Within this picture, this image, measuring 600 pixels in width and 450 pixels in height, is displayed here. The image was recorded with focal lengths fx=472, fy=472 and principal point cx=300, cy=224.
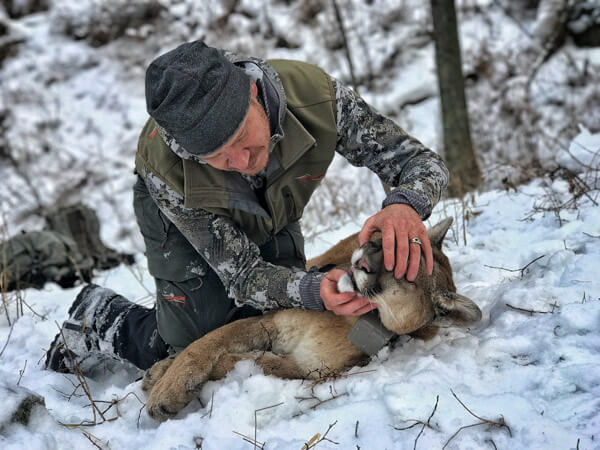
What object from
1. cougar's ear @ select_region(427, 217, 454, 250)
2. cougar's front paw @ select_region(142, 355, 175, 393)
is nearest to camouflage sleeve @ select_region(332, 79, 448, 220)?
cougar's ear @ select_region(427, 217, 454, 250)

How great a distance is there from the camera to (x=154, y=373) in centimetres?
277

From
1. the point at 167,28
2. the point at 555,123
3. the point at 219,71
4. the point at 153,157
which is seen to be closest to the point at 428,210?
the point at 219,71

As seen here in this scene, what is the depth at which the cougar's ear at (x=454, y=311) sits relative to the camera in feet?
8.07

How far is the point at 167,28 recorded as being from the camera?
52.9ft

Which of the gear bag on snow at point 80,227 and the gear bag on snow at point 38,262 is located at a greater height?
the gear bag on snow at point 38,262

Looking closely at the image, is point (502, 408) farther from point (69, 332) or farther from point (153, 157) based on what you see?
point (69, 332)

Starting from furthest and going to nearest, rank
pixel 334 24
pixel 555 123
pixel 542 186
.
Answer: pixel 334 24
pixel 555 123
pixel 542 186

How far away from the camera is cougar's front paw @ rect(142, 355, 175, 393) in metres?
2.72

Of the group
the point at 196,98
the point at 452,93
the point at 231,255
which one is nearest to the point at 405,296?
the point at 231,255

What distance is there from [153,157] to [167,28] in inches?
599

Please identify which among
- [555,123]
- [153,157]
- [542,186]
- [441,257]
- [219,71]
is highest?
[219,71]

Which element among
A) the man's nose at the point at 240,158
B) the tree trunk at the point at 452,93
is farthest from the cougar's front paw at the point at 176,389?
the tree trunk at the point at 452,93

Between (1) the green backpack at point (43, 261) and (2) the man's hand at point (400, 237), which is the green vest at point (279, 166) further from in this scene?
(1) the green backpack at point (43, 261)

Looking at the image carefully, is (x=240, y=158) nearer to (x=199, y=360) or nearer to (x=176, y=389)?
(x=199, y=360)
